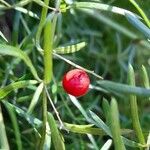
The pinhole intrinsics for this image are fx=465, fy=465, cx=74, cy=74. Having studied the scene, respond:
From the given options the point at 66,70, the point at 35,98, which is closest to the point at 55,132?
the point at 35,98

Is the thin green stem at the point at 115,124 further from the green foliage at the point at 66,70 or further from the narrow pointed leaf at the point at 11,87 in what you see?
the narrow pointed leaf at the point at 11,87

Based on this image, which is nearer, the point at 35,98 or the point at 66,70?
the point at 35,98

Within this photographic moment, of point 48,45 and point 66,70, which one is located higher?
point 48,45

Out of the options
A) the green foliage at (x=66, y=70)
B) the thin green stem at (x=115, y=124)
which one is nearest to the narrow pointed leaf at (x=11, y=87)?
the green foliage at (x=66, y=70)

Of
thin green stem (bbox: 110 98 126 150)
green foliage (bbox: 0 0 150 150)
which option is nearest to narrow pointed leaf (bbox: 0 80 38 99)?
green foliage (bbox: 0 0 150 150)

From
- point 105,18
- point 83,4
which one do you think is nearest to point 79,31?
point 105,18

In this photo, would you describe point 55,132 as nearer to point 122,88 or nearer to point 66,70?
point 122,88

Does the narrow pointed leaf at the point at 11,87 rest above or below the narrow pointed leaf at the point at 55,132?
above

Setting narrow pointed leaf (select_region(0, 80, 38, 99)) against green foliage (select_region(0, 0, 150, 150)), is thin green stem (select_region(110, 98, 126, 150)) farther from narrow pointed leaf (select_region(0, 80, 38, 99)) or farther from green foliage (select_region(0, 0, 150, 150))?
narrow pointed leaf (select_region(0, 80, 38, 99))
